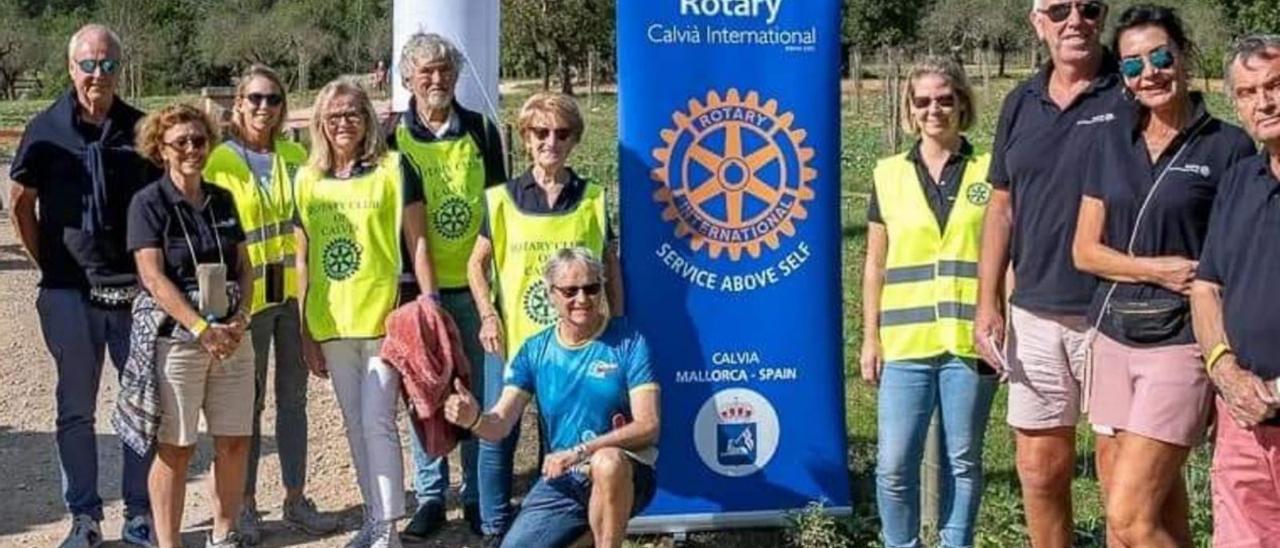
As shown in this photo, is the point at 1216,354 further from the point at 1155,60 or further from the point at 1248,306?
the point at 1155,60

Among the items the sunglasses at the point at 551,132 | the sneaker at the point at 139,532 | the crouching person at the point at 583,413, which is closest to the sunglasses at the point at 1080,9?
the crouching person at the point at 583,413

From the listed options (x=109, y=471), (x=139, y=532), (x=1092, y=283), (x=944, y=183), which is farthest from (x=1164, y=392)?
(x=109, y=471)

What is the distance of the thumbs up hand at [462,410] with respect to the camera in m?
5.05

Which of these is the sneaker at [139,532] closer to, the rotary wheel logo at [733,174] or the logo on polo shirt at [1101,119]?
the rotary wheel logo at [733,174]

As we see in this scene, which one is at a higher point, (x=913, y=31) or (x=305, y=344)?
(x=913, y=31)

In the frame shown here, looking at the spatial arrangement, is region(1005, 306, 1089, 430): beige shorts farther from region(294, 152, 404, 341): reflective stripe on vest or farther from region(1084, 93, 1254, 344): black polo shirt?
region(294, 152, 404, 341): reflective stripe on vest

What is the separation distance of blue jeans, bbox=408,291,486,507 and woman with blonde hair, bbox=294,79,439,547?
201mm

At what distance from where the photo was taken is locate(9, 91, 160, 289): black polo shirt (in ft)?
19.0

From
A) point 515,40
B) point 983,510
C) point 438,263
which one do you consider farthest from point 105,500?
point 515,40

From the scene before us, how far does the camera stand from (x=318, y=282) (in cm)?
577

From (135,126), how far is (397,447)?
4.82 feet

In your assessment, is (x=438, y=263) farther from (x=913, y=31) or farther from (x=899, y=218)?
(x=913, y=31)

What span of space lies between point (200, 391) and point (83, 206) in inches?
31.1

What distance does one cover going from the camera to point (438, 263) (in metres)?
5.96
